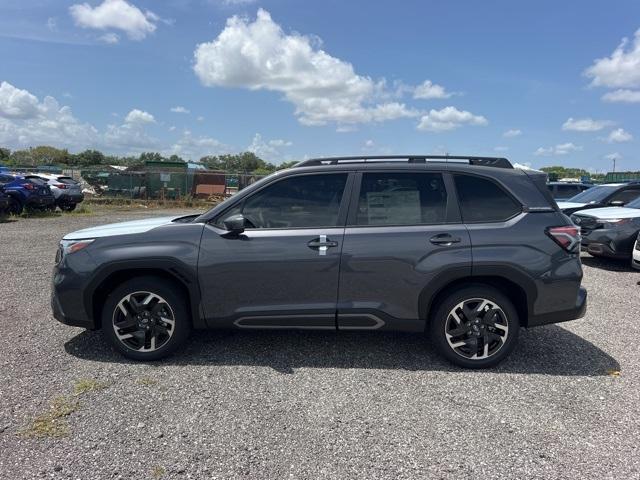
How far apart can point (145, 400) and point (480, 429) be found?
7.96 ft

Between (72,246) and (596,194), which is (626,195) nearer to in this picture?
(596,194)

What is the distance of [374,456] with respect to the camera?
9.24 ft

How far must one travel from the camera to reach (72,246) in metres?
4.15

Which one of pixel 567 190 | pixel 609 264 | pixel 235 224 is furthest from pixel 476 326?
pixel 567 190

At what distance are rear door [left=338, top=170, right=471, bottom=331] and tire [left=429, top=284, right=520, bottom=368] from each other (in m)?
0.19

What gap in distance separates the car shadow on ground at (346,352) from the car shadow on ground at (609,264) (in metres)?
5.00

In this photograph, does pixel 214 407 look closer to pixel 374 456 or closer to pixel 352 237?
pixel 374 456

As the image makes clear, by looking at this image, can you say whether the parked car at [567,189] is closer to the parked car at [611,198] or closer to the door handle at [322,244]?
the parked car at [611,198]

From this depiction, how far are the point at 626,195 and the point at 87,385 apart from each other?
39.9 ft

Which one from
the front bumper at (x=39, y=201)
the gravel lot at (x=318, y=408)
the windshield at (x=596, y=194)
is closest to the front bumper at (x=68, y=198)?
the front bumper at (x=39, y=201)

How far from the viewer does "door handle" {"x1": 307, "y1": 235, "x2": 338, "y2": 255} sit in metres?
3.96

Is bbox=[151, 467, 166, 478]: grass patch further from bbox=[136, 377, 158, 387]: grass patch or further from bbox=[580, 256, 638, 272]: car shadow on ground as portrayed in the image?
bbox=[580, 256, 638, 272]: car shadow on ground

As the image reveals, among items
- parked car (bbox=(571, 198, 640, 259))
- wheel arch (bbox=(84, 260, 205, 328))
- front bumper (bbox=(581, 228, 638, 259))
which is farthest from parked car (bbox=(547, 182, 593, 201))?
wheel arch (bbox=(84, 260, 205, 328))

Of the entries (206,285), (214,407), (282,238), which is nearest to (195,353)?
(206,285)
